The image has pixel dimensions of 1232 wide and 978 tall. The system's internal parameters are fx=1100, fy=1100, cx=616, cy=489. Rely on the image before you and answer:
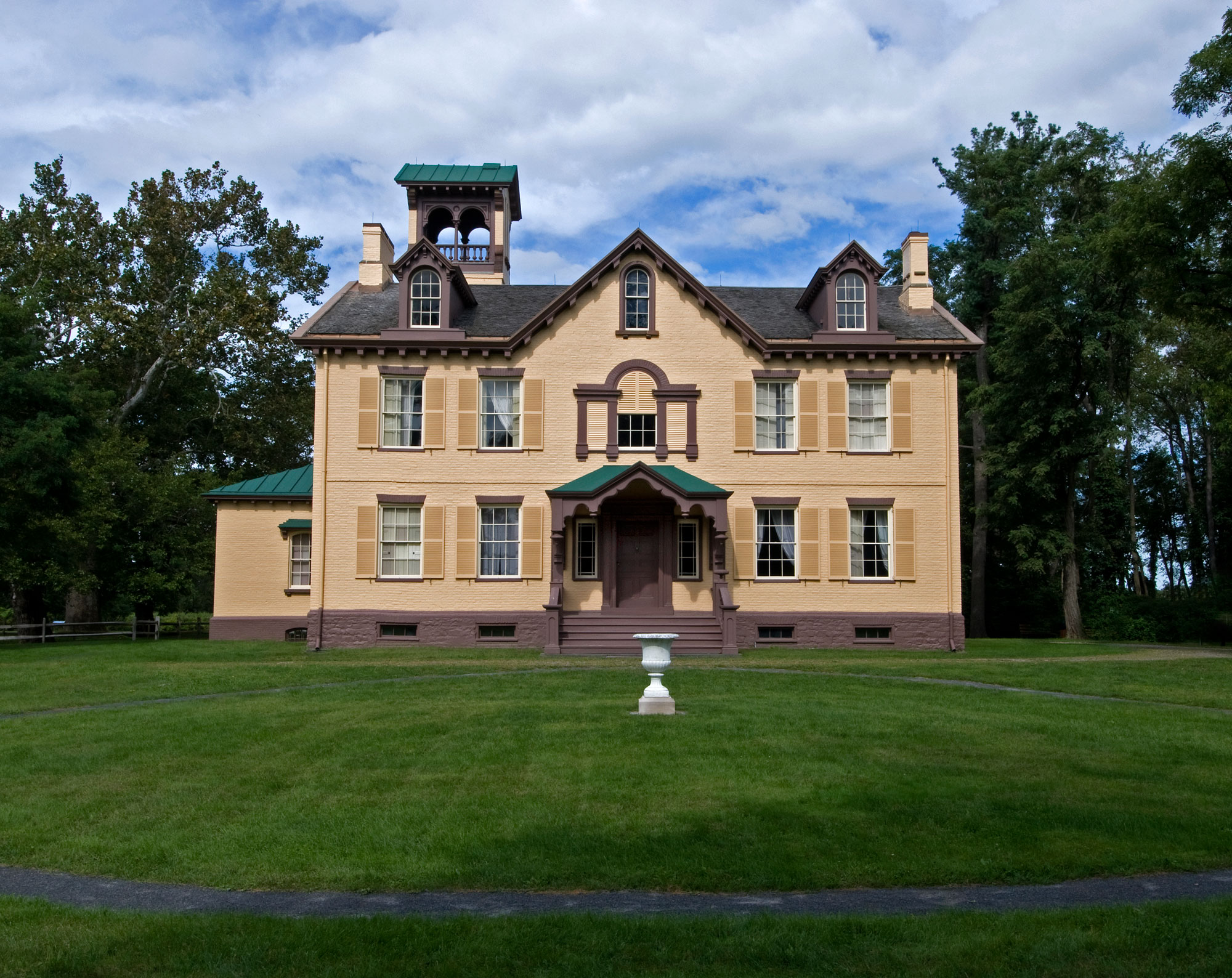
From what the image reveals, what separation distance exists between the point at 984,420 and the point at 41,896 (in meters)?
37.1

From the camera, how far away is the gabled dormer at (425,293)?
28.6m

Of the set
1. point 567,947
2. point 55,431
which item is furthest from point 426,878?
point 55,431

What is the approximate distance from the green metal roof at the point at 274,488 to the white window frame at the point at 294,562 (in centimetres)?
109

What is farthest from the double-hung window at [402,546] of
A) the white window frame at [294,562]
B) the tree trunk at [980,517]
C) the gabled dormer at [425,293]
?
the tree trunk at [980,517]

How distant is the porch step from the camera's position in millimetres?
26734

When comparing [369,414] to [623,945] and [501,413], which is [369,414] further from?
[623,945]

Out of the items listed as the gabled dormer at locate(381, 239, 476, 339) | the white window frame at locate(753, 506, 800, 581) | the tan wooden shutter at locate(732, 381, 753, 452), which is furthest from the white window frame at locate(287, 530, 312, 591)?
the white window frame at locate(753, 506, 800, 581)

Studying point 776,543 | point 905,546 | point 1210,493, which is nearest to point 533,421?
point 776,543

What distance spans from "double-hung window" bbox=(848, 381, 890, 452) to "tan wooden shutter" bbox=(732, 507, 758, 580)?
131 inches

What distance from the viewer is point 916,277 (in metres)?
30.8

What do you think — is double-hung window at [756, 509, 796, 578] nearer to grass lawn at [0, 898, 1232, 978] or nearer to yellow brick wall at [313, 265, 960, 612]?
yellow brick wall at [313, 265, 960, 612]

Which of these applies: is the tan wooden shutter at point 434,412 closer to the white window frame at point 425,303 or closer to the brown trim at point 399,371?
Answer: the brown trim at point 399,371

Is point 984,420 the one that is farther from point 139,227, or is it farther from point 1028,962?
point 1028,962

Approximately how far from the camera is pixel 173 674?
2019 cm
